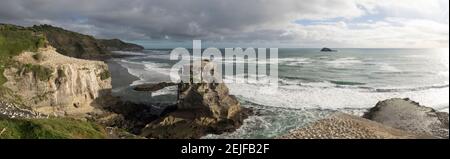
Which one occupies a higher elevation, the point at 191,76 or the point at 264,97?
the point at 191,76

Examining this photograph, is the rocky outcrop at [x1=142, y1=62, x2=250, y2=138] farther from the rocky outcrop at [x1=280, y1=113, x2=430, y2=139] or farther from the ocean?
the rocky outcrop at [x1=280, y1=113, x2=430, y2=139]

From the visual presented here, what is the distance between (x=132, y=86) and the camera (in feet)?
128

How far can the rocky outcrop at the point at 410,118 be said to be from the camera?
26.1m

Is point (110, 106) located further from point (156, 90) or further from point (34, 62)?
point (156, 90)

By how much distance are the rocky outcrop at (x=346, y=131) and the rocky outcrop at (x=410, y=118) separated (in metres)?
3.42

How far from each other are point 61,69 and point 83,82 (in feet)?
5.71

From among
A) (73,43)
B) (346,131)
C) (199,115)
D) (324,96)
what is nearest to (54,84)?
(199,115)

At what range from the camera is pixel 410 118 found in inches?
1094

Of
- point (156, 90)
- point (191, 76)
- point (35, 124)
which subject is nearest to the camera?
point (35, 124)

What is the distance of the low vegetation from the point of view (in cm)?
1087

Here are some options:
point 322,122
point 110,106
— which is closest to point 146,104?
point 110,106

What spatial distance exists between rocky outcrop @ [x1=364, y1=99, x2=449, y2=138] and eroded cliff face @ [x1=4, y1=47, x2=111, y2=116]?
19.8 meters
